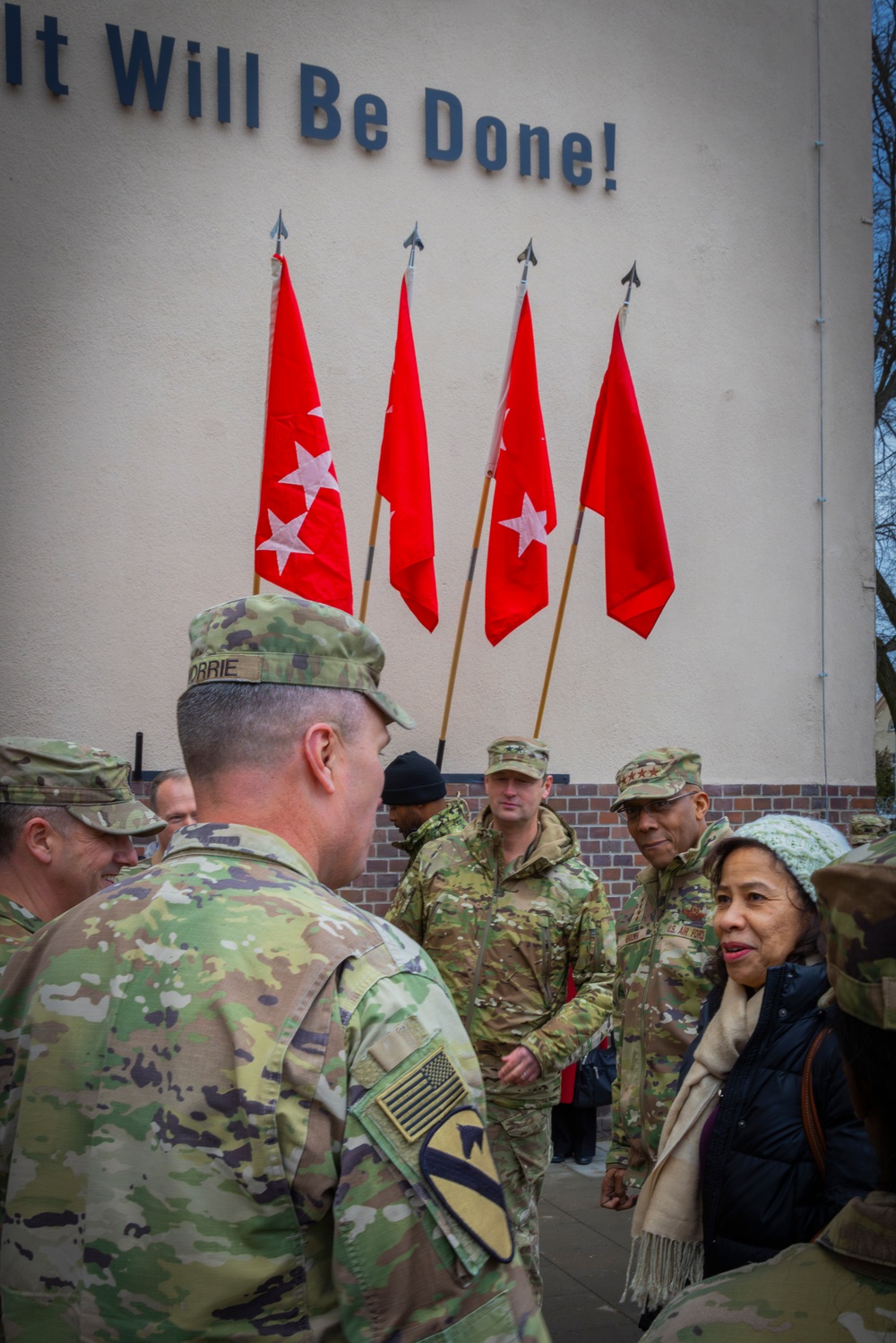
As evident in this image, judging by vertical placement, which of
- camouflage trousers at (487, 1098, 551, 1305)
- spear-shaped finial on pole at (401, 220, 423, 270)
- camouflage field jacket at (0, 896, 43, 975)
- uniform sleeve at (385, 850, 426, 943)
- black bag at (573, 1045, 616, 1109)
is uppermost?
spear-shaped finial on pole at (401, 220, 423, 270)

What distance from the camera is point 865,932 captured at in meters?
1.12

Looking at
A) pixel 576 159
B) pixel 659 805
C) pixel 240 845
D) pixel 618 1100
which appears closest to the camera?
pixel 240 845

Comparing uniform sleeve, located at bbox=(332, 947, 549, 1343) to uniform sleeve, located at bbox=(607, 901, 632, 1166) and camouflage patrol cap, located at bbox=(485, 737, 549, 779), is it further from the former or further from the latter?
camouflage patrol cap, located at bbox=(485, 737, 549, 779)

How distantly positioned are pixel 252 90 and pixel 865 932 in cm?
A: 664

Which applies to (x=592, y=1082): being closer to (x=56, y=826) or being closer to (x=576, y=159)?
(x=56, y=826)

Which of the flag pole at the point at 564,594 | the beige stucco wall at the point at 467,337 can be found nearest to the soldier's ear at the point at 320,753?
the beige stucco wall at the point at 467,337

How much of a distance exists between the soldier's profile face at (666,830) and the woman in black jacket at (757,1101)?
101 centimetres

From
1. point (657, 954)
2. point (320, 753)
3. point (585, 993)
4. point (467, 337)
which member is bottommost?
point (585, 993)

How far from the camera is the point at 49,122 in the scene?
6176mm

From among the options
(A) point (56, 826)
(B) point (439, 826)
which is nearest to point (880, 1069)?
(A) point (56, 826)

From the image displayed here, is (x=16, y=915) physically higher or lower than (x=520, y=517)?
A: lower

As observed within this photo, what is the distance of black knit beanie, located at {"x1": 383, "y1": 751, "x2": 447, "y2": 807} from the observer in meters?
6.03

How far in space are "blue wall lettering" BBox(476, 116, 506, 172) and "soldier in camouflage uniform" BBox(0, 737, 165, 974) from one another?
18.3 ft

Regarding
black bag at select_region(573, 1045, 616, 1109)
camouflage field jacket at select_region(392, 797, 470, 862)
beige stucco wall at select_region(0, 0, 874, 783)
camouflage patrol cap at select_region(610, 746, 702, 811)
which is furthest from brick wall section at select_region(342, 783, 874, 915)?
camouflage patrol cap at select_region(610, 746, 702, 811)
